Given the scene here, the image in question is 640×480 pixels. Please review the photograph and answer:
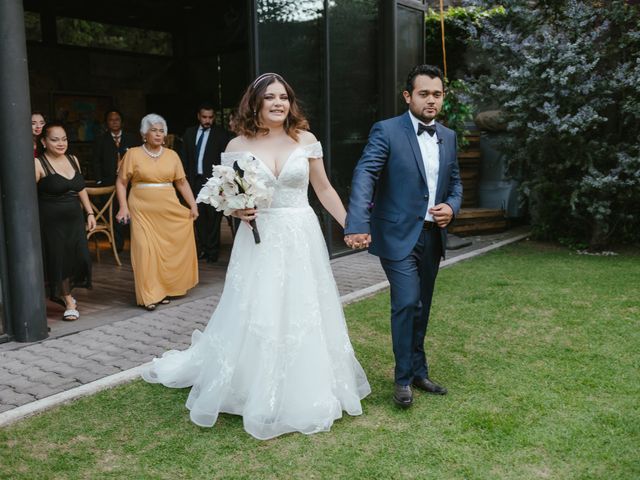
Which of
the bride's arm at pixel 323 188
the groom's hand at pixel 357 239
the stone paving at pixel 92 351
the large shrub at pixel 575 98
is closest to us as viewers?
the groom's hand at pixel 357 239

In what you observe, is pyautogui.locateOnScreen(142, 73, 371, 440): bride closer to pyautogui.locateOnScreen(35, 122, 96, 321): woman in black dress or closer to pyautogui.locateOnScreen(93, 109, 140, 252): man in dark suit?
pyautogui.locateOnScreen(35, 122, 96, 321): woman in black dress

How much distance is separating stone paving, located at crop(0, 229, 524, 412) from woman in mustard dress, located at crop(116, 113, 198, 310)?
0.27 meters

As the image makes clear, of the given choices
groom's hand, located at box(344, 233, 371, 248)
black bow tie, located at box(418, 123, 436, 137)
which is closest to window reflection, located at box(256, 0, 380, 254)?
black bow tie, located at box(418, 123, 436, 137)

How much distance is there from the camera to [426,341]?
17.3 ft

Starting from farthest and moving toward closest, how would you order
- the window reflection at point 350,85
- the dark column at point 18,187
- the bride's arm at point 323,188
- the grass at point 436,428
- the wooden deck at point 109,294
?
the window reflection at point 350,85
the wooden deck at point 109,294
the dark column at point 18,187
the bride's arm at point 323,188
the grass at point 436,428

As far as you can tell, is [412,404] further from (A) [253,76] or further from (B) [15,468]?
(A) [253,76]

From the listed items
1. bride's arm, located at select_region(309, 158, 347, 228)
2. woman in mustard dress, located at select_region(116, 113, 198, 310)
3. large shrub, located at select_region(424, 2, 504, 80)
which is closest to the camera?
bride's arm, located at select_region(309, 158, 347, 228)

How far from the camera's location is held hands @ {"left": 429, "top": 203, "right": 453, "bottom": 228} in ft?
12.6

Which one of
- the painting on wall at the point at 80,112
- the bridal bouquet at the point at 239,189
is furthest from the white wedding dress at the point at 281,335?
the painting on wall at the point at 80,112

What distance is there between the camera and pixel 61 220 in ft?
19.7

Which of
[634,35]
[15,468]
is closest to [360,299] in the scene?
[15,468]

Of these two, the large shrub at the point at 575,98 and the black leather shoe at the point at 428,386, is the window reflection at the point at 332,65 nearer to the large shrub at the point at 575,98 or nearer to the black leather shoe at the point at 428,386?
the large shrub at the point at 575,98

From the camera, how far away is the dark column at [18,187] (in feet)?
16.6

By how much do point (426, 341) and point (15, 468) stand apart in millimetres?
3142
